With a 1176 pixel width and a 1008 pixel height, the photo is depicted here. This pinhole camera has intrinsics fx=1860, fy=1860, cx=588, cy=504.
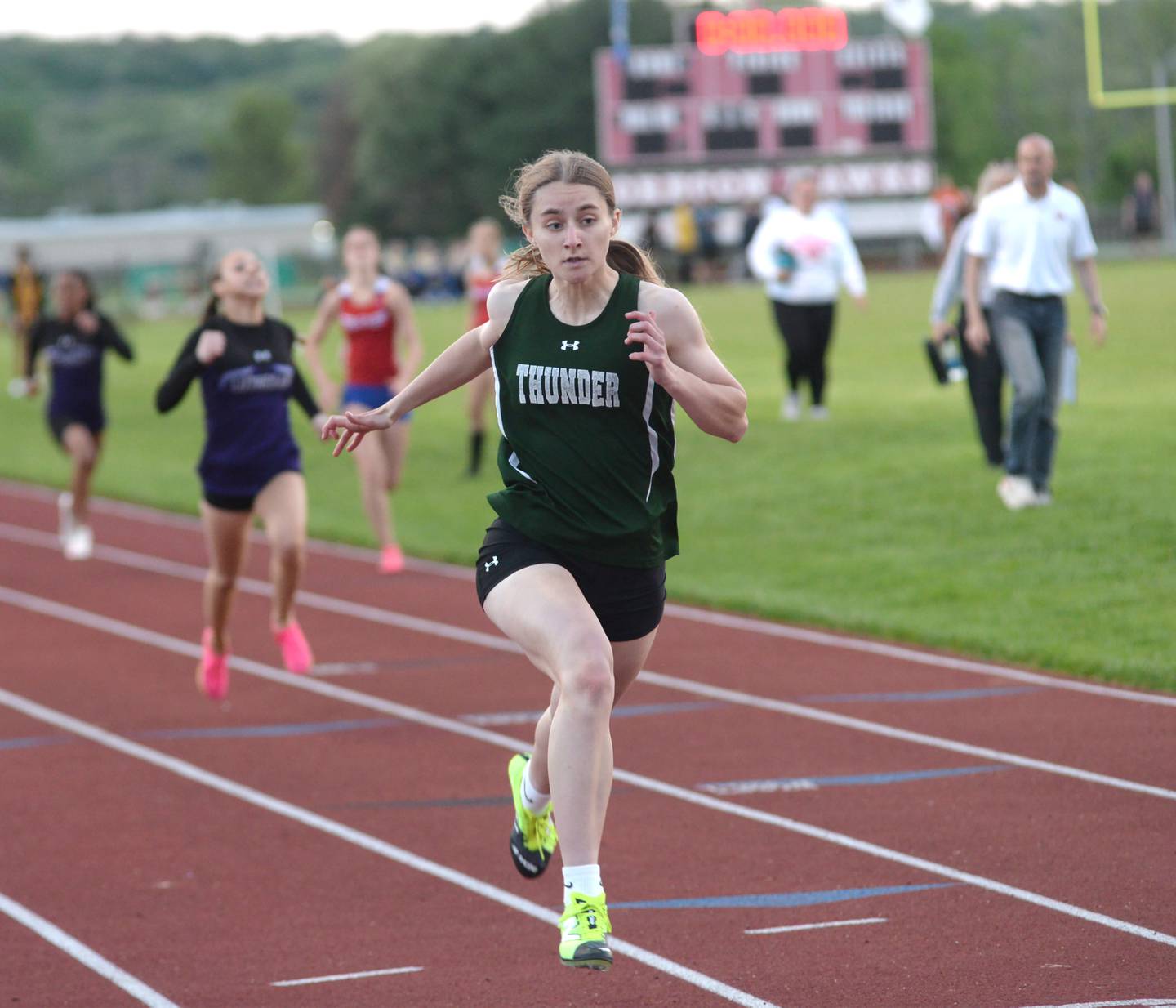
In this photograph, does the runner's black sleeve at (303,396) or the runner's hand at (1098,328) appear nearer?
the runner's black sleeve at (303,396)

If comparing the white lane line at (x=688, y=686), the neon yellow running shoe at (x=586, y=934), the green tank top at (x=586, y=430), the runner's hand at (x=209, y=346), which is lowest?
the white lane line at (x=688, y=686)

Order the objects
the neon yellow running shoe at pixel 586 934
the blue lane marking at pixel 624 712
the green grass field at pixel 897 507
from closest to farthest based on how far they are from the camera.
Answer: the neon yellow running shoe at pixel 586 934 < the blue lane marking at pixel 624 712 < the green grass field at pixel 897 507

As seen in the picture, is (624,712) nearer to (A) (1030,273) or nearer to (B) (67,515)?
(A) (1030,273)

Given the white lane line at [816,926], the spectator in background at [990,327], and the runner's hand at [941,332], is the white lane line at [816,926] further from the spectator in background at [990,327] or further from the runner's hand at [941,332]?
the runner's hand at [941,332]

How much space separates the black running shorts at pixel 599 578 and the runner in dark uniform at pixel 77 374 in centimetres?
964

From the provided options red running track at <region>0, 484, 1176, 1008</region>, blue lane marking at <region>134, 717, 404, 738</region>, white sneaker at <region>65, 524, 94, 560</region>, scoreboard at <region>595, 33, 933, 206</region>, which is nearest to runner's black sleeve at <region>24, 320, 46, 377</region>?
white sneaker at <region>65, 524, 94, 560</region>

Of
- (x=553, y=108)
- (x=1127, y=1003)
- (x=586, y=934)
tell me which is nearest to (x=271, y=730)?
(x=586, y=934)

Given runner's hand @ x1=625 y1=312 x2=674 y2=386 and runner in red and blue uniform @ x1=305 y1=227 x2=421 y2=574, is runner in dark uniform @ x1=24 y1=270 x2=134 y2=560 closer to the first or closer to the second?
runner in red and blue uniform @ x1=305 y1=227 x2=421 y2=574

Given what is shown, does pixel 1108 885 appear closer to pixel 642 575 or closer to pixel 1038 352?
pixel 642 575

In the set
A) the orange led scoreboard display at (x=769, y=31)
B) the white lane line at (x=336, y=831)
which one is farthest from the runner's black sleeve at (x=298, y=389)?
the orange led scoreboard display at (x=769, y=31)

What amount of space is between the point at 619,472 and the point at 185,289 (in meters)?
54.1

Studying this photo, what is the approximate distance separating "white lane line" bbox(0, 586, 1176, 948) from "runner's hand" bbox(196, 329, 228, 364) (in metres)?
1.75

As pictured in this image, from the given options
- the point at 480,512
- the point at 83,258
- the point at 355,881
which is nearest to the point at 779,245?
the point at 480,512

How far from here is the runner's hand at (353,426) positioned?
491cm
